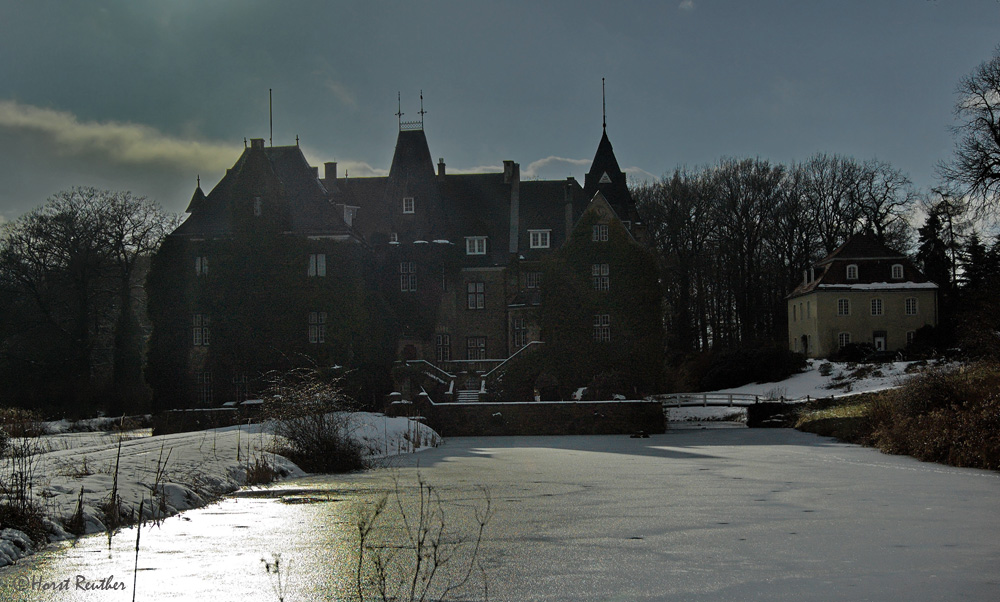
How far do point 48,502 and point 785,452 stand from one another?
16266 millimetres

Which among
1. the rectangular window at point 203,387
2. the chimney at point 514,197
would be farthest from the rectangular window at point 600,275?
the rectangular window at point 203,387

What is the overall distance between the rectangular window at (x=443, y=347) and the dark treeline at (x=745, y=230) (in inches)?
641

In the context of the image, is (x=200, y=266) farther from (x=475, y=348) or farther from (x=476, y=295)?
(x=475, y=348)

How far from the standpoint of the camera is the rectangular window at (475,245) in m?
43.9

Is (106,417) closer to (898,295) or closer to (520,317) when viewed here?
(520,317)

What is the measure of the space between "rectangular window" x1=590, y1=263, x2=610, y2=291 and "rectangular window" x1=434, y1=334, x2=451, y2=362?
25.6 ft

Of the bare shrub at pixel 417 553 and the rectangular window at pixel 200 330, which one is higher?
the rectangular window at pixel 200 330

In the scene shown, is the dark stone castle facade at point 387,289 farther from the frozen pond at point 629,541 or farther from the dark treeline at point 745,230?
the frozen pond at point 629,541

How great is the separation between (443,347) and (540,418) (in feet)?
39.3

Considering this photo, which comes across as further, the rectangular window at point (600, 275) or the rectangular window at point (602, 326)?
the rectangular window at point (600, 275)

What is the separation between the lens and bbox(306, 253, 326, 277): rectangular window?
3728 centimetres

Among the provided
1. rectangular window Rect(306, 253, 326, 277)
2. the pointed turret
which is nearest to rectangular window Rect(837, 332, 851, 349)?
the pointed turret

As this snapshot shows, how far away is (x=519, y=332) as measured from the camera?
42.2 meters

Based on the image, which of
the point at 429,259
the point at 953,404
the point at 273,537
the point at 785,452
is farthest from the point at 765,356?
the point at 273,537
